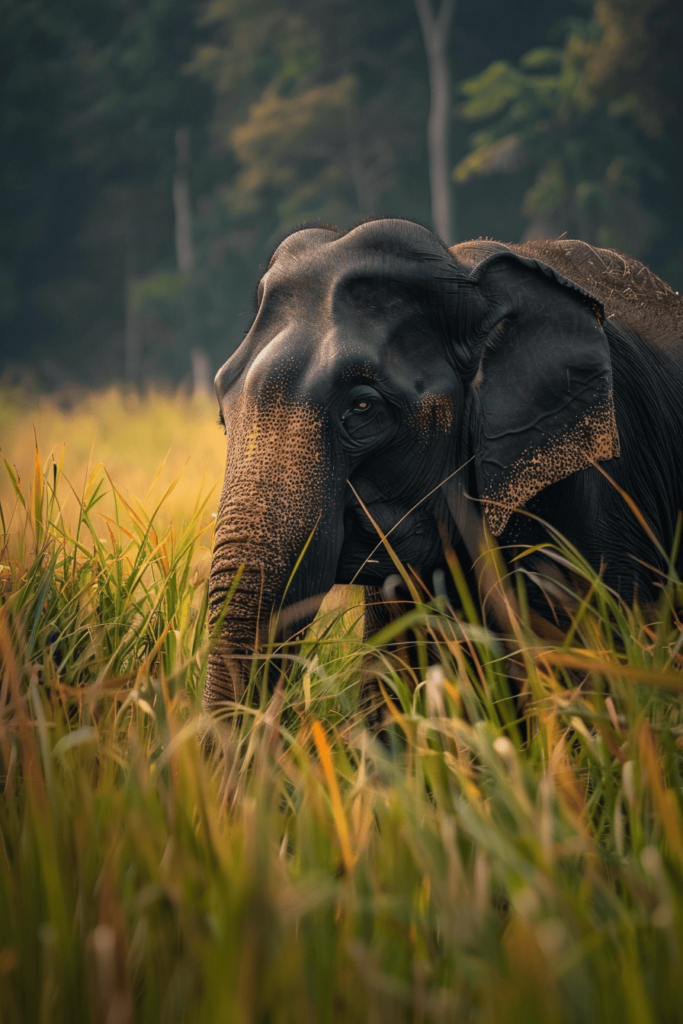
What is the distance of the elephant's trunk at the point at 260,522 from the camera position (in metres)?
2.11

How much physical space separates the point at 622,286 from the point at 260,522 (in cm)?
187

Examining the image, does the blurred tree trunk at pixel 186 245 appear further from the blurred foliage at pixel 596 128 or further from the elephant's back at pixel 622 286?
the elephant's back at pixel 622 286

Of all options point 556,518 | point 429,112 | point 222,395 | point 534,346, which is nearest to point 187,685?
point 222,395

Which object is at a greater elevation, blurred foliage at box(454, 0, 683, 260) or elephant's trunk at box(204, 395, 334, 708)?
blurred foliage at box(454, 0, 683, 260)

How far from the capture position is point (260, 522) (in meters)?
2.18

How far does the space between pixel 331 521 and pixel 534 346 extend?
0.79 meters

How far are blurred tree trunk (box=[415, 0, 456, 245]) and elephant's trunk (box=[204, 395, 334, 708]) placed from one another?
2162cm

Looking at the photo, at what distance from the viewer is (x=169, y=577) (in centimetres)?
257

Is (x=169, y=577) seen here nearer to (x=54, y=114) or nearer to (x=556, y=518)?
(x=556, y=518)

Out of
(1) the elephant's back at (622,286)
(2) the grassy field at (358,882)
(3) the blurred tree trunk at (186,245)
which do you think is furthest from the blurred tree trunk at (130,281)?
(2) the grassy field at (358,882)

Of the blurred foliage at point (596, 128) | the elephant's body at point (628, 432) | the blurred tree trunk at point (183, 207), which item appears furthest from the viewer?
the blurred tree trunk at point (183, 207)

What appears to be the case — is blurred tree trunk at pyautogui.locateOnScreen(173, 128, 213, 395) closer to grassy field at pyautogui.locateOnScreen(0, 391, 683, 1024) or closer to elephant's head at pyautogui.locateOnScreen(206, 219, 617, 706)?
elephant's head at pyautogui.locateOnScreen(206, 219, 617, 706)

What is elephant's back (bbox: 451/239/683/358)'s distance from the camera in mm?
3260

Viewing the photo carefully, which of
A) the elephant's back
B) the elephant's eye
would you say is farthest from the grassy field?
the elephant's back
